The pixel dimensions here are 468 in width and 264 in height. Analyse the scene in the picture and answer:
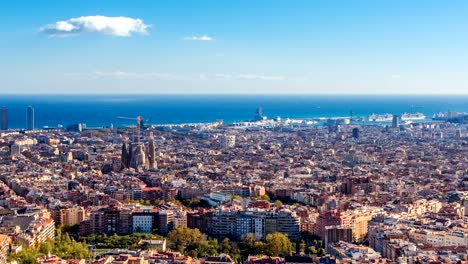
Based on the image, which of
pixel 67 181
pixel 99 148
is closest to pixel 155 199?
pixel 67 181

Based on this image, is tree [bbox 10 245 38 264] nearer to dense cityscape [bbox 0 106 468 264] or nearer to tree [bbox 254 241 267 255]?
dense cityscape [bbox 0 106 468 264]

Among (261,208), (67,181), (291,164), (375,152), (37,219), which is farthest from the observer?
(375,152)

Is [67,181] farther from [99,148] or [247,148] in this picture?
[247,148]

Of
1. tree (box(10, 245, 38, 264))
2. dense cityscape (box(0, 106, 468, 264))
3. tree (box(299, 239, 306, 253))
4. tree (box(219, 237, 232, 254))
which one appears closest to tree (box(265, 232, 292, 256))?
dense cityscape (box(0, 106, 468, 264))

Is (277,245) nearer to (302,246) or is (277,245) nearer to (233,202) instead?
(302,246)

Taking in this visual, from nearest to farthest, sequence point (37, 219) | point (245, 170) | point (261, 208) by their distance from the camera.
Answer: point (37, 219) < point (261, 208) < point (245, 170)

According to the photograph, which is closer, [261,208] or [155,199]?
[261,208]
